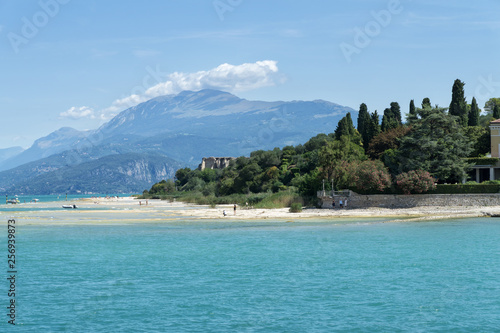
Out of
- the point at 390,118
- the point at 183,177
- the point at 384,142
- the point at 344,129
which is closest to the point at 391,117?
the point at 390,118

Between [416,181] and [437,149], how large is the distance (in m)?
4.99

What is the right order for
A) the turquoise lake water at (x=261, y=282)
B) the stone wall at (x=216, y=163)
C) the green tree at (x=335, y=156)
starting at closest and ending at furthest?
the turquoise lake water at (x=261, y=282) → the green tree at (x=335, y=156) → the stone wall at (x=216, y=163)

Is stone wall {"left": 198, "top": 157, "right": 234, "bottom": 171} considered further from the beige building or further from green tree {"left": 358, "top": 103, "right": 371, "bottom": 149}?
the beige building

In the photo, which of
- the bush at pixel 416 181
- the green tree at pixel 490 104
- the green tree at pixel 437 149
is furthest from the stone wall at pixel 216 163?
the bush at pixel 416 181

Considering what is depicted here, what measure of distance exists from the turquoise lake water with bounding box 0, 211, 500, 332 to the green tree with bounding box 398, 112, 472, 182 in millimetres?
18835

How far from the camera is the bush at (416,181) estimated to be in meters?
56.3

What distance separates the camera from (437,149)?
59219 mm

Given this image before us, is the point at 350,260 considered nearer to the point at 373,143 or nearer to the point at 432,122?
the point at 432,122

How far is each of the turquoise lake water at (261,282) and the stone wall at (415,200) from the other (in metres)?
16.2

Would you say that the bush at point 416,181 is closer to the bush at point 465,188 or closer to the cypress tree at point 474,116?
the bush at point 465,188

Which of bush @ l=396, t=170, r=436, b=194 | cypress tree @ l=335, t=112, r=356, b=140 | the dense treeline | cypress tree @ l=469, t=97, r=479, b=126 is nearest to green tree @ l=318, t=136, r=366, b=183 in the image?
the dense treeline

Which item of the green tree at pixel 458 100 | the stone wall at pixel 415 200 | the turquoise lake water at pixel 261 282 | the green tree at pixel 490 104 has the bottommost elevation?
the turquoise lake water at pixel 261 282

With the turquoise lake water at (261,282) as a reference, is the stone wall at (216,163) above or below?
above

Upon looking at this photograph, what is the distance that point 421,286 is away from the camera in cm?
2203
